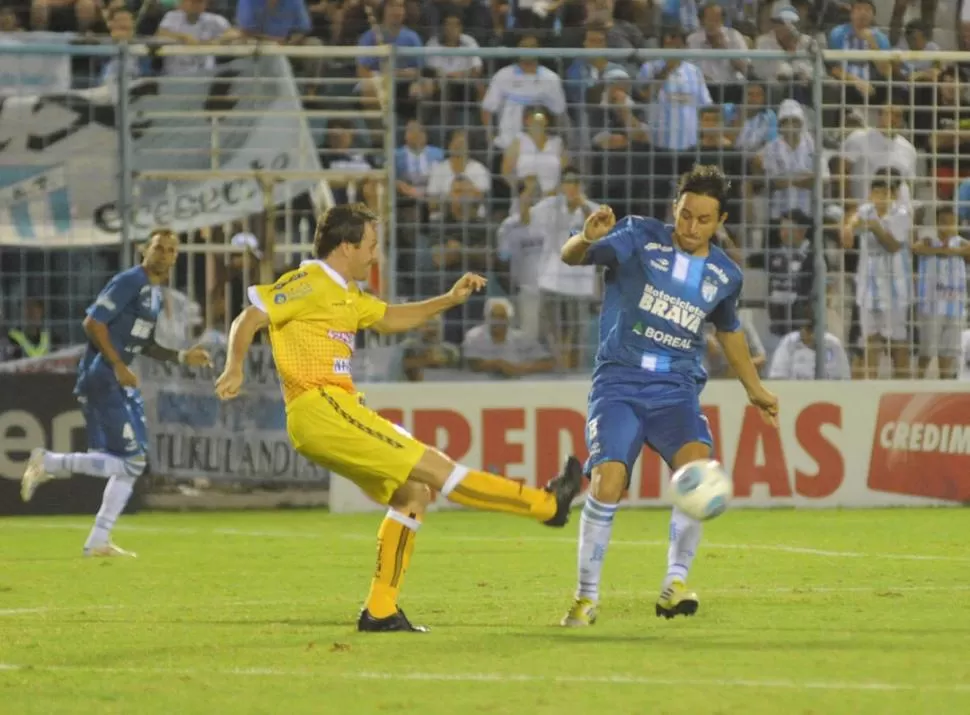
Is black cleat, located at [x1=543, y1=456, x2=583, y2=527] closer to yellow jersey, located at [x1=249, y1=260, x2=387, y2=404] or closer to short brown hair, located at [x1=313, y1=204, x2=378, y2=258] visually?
yellow jersey, located at [x1=249, y1=260, x2=387, y2=404]

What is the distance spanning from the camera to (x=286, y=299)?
8.48 meters

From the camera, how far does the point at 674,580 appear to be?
353 inches

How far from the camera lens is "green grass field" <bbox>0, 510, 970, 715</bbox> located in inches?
256

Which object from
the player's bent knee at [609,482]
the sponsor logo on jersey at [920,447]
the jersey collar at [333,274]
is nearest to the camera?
the jersey collar at [333,274]

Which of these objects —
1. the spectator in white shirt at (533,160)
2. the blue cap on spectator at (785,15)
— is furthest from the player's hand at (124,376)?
the blue cap on spectator at (785,15)

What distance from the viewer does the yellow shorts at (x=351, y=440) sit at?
8266 mm

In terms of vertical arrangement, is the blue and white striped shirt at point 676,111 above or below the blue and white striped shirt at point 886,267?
above

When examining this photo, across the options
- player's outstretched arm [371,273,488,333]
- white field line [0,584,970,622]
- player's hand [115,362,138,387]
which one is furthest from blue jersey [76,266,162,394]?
player's outstretched arm [371,273,488,333]

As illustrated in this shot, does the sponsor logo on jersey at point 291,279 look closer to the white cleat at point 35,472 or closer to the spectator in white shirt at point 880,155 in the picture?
the white cleat at point 35,472

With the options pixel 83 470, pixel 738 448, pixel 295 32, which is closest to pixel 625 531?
pixel 738 448

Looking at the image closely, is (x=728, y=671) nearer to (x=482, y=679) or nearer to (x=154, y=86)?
(x=482, y=679)

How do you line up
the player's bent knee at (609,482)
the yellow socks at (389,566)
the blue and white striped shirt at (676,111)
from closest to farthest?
the yellow socks at (389,566) → the player's bent knee at (609,482) → the blue and white striped shirt at (676,111)

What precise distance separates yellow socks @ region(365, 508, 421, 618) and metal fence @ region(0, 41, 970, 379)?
26.8 feet

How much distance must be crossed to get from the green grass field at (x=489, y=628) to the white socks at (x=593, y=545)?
217mm
